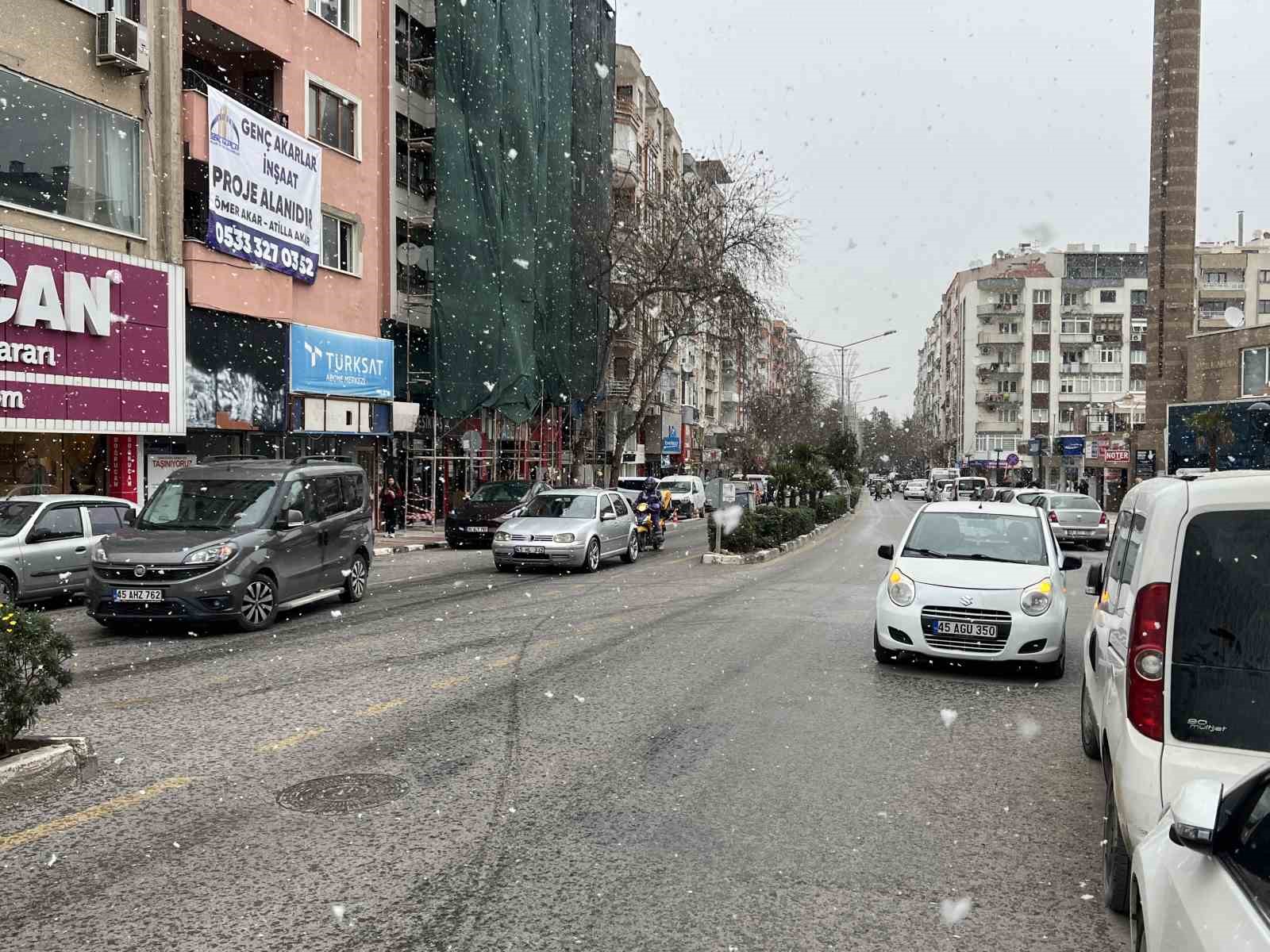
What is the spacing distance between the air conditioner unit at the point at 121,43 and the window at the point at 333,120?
665 centimetres

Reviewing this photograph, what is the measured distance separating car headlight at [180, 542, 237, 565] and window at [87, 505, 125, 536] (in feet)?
13.1

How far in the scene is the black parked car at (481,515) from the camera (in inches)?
1008

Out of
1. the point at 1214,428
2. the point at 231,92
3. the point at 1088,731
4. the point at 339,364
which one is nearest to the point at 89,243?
the point at 231,92

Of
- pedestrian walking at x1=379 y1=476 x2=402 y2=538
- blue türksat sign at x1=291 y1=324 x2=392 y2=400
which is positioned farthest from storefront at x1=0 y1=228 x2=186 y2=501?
pedestrian walking at x1=379 y1=476 x2=402 y2=538

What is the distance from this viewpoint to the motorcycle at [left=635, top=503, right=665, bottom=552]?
2533cm

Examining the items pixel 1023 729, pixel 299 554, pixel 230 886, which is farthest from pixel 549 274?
pixel 230 886

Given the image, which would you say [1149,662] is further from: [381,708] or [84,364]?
[84,364]

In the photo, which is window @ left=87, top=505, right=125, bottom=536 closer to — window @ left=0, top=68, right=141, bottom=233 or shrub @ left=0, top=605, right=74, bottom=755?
window @ left=0, top=68, right=141, bottom=233

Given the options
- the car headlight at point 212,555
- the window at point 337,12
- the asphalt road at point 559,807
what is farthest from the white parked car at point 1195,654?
the window at point 337,12

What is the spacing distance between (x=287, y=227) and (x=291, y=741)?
65.8 feet

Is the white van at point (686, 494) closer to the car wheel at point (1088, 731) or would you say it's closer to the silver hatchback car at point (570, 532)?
the silver hatchback car at point (570, 532)

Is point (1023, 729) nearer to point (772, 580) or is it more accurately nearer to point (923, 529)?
point (923, 529)

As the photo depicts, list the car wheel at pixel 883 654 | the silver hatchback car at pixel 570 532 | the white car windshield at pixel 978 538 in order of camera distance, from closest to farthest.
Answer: the car wheel at pixel 883 654 < the white car windshield at pixel 978 538 < the silver hatchback car at pixel 570 532

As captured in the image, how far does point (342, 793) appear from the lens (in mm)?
5496
